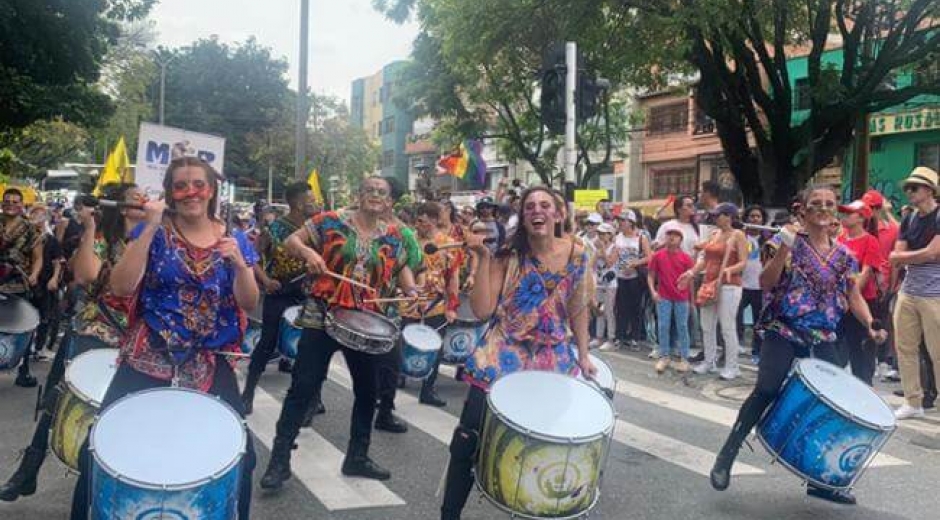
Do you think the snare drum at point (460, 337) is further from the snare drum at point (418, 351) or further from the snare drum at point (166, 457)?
the snare drum at point (166, 457)

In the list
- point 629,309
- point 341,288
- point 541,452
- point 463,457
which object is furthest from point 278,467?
point 629,309

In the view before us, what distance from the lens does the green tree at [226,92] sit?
6153cm

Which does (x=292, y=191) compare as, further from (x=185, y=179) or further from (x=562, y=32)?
(x=562, y=32)

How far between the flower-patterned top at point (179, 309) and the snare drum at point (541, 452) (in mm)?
1221

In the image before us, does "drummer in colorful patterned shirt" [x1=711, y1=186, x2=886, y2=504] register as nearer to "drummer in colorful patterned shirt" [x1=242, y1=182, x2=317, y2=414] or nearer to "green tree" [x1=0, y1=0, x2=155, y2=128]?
"drummer in colorful patterned shirt" [x1=242, y1=182, x2=317, y2=414]

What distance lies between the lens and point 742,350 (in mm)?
11891

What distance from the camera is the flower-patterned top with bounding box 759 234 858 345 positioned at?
18.0ft

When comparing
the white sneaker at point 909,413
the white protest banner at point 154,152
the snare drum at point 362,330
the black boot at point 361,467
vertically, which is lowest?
the black boot at point 361,467

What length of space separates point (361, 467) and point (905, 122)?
22929 millimetres

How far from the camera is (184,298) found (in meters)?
3.95

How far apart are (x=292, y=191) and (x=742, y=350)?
21.5 ft

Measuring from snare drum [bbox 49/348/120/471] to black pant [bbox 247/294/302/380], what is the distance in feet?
9.69

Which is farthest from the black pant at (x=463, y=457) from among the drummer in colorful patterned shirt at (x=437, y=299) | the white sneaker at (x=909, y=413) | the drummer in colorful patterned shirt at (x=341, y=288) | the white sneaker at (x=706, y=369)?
the white sneaker at (x=706, y=369)

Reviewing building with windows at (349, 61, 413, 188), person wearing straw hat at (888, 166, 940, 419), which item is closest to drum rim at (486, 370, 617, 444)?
person wearing straw hat at (888, 166, 940, 419)
